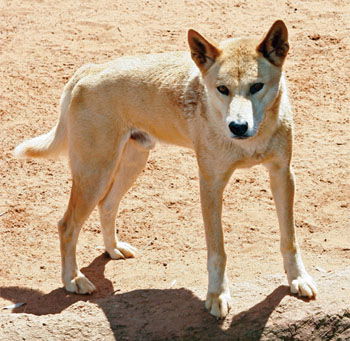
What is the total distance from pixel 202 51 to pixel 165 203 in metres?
2.66

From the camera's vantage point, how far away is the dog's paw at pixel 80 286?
7.36 meters

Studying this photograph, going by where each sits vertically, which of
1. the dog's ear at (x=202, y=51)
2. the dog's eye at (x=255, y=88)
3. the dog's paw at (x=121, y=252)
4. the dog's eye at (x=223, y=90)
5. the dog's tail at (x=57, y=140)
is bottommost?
the dog's paw at (x=121, y=252)

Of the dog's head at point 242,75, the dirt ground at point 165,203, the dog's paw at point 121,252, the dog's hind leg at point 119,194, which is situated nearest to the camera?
the dog's head at point 242,75

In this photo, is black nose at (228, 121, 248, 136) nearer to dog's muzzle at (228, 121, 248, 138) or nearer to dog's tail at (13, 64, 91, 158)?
dog's muzzle at (228, 121, 248, 138)

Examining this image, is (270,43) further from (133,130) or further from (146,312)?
(146,312)

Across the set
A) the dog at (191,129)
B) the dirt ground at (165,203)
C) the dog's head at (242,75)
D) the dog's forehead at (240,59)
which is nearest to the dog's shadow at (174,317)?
the dirt ground at (165,203)

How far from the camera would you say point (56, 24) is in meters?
12.3

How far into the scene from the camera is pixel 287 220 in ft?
21.6

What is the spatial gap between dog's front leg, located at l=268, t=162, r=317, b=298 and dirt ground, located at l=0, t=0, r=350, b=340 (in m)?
0.14

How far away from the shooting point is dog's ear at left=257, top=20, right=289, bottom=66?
6121 mm

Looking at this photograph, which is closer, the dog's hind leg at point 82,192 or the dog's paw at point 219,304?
the dog's paw at point 219,304

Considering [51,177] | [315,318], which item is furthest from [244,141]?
[51,177]

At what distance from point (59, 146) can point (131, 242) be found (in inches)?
46.2

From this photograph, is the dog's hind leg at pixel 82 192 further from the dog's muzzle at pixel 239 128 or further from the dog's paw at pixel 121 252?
the dog's muzzle at pixel 239 128
